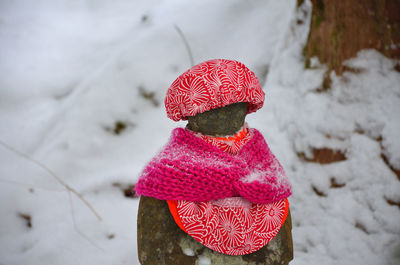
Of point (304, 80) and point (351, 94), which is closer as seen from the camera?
point (351, 94)

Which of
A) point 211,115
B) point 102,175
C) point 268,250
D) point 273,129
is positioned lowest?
point 102,175

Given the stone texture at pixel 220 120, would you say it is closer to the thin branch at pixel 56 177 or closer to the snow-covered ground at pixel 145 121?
the snow-covered ground at pixel 145 121

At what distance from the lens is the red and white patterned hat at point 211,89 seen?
0.68 m

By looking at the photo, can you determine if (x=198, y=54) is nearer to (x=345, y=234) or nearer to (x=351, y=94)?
(x=351, y=94)

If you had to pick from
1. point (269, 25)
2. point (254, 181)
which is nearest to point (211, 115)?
point (254, 181)

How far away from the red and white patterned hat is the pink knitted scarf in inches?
3.8

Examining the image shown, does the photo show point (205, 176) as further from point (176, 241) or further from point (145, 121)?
point (145, 121)

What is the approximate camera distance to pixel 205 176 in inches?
27.0

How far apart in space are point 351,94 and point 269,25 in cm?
77

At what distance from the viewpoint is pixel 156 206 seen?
2.42ft

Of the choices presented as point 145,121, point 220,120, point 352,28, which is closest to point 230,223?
point 220,120

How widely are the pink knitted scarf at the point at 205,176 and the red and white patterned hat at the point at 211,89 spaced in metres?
0.10

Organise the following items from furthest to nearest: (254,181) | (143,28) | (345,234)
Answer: (143,28)
(345,234)
(254,181)

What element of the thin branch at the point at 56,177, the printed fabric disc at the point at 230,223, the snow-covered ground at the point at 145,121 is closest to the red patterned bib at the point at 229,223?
the printed fabric disc at the point at 230,223
